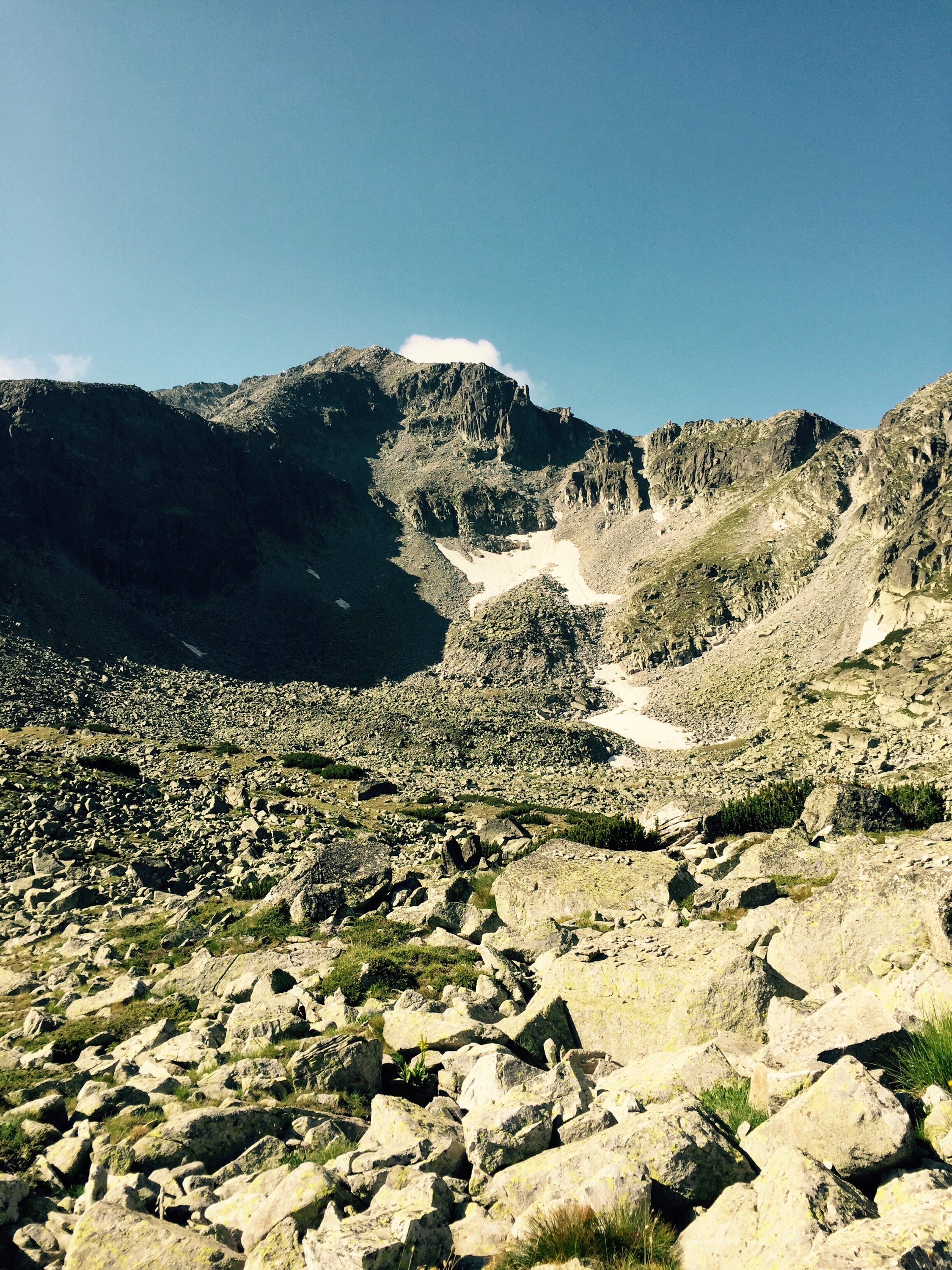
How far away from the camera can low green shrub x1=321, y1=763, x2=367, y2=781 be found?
130ft

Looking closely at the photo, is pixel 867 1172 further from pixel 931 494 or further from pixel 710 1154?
pixel 931 494

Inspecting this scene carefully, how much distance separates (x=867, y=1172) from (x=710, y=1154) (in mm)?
947

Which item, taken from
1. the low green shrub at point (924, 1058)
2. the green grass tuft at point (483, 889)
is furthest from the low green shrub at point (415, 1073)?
the green grass tuft at point (483, 889)

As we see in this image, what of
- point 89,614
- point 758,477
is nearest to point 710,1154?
point 89,614

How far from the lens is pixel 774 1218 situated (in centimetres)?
374

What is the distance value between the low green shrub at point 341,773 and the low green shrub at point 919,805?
91.7 ft

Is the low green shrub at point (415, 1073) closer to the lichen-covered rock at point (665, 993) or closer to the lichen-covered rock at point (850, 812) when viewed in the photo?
the lichen-covered rock at point (665, 993)

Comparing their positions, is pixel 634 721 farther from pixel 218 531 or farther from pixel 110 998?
pixel 218 531

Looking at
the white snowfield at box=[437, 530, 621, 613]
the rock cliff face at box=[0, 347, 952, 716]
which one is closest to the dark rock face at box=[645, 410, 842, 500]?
the rock cliff face at box=[0, 347, 952, 716]

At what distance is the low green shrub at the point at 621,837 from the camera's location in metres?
22.4

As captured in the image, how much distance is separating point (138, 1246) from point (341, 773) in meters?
36.4

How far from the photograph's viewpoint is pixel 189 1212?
5.19m

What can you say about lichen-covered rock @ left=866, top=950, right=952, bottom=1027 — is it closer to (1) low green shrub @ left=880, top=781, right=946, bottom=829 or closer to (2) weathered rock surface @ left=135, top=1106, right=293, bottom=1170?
(2) weathered rock surface @ left=135, top=1106, right=293, bottom=1170

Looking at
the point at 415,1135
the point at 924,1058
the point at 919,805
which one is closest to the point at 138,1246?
the point at 415,1135
